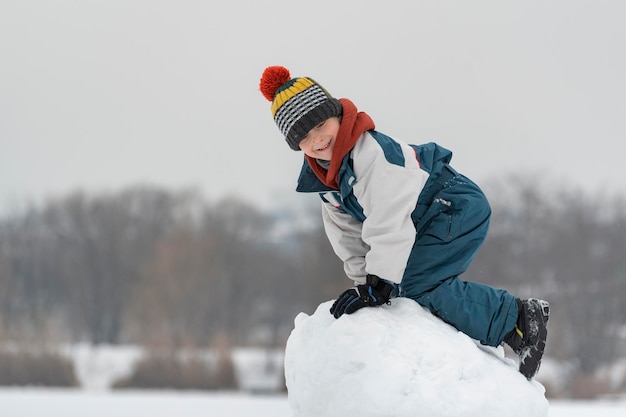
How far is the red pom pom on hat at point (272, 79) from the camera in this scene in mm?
1576

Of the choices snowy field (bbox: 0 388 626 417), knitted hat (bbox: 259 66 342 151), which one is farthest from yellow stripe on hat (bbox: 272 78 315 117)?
snowy field (bbox: 0 388 626 417)

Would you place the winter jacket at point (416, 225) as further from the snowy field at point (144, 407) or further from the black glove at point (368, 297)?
the snowy field at point (144, 407)

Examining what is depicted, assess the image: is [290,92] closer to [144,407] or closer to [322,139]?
[322,139]

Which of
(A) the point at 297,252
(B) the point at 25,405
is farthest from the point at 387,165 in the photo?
(A) the point at 297,252

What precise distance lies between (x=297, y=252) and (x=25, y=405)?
8.04ft

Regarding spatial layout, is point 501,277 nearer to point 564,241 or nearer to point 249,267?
point 564,241

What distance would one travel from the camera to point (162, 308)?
18.8 feet

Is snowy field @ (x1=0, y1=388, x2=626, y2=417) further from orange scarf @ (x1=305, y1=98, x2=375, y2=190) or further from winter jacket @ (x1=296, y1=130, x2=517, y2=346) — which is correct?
orange scarf @ (x1=305, y1=98, x2=375, y2=190)

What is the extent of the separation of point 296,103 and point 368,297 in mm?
448

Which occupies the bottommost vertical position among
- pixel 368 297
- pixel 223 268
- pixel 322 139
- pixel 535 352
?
pixel 223 268

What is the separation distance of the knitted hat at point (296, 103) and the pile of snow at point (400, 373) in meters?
0.42

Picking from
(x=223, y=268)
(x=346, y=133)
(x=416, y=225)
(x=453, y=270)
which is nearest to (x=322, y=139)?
(x=346, y=133)

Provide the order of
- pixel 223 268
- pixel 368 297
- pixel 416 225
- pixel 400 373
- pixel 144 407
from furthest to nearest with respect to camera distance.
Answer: pixel 223 268 < pixel 144 407 < pixel 416 225 < pixel 368 297 < pixel 400 373

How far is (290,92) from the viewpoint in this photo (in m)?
1.55
